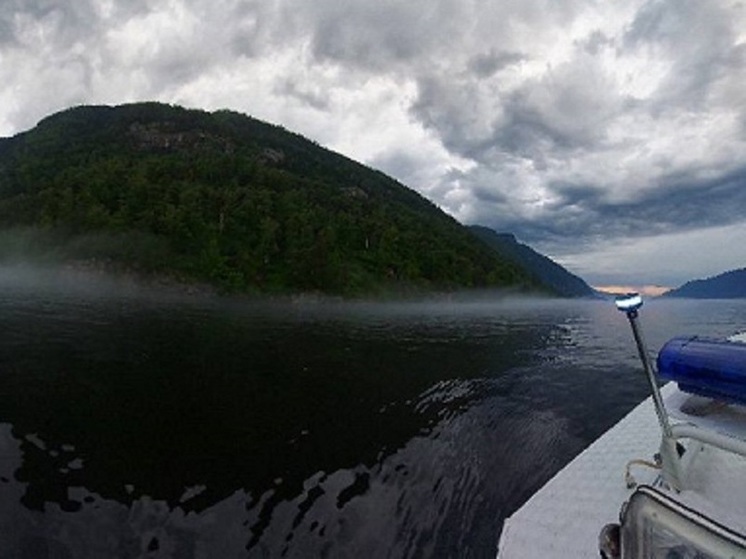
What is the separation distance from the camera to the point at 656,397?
4219 millimetres

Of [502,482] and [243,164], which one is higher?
[243,164]

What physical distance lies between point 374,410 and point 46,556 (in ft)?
36.9

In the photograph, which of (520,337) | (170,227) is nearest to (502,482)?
(520,337)

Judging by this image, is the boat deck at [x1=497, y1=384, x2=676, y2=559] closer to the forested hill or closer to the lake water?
the lake water

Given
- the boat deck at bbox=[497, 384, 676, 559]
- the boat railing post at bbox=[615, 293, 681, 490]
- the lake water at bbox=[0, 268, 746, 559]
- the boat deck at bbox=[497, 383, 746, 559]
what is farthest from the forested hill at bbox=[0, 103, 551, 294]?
the boat railing post at bbox=[615, 293, 681, 490]

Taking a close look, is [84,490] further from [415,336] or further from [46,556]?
[415,336]

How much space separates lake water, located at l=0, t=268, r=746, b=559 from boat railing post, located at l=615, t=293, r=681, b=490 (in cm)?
564

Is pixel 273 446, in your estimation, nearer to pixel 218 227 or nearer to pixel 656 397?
pixel 656 397

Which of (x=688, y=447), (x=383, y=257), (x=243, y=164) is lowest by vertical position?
(x=688, y=447)

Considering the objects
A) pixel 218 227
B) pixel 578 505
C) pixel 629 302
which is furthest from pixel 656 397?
pixel 218 227

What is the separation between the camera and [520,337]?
4750 cm

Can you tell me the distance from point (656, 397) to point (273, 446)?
11.4 meters

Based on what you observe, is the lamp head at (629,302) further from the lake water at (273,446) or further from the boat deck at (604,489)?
the lake water at (273,446)

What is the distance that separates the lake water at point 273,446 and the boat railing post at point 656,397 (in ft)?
18.5
